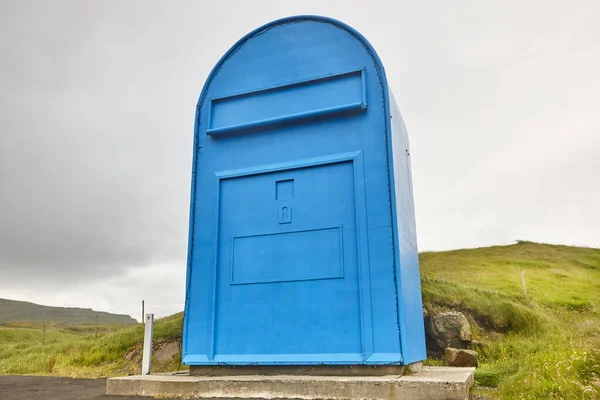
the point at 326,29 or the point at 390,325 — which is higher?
the point at 326,29

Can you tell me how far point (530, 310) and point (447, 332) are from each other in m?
4.71

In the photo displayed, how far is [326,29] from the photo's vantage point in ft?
30.9

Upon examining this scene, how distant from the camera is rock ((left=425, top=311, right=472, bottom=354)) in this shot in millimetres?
13320

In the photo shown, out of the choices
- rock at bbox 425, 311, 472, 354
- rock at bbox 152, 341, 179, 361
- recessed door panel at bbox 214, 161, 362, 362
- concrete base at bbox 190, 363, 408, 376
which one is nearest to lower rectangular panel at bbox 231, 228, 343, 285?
recessed door panel at bbox 214, 161, 362, 362

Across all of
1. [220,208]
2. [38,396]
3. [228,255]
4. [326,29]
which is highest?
[326,29]

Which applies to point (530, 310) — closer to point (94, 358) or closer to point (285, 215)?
point (285, 215)

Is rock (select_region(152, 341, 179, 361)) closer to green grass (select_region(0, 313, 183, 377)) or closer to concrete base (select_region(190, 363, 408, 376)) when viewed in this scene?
green grass (select_region(0, 313, 183, 377))

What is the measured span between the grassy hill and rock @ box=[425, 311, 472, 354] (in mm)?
615

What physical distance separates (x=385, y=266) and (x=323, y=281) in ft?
Answer: 3.71

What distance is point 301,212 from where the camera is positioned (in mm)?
8484

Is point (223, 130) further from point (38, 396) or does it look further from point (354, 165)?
point (38, 396)

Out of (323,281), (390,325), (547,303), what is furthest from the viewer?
(547,303)

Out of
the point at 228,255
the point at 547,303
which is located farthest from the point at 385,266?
the point at 547,303

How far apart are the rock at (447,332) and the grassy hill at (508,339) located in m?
0.62
